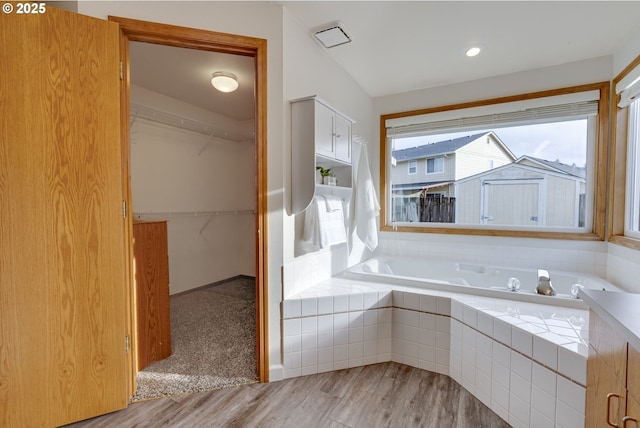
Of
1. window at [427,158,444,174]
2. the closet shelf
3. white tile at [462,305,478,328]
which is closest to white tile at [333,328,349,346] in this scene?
white tile at [462,305,478,328]

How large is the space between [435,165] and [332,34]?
1.77m

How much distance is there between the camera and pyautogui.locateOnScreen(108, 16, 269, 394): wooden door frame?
5.25 ft

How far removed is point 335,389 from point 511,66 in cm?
305

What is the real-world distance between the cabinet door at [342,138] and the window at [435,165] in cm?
122

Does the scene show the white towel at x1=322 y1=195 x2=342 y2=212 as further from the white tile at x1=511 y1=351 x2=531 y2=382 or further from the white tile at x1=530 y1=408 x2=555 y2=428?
the white tile at x1=530 y1=408 x2=555 y2=428

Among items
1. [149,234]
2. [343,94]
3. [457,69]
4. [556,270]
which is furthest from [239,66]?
[556,270]

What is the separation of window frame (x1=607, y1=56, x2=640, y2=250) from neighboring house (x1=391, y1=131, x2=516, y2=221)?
709mm

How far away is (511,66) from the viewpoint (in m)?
2.58

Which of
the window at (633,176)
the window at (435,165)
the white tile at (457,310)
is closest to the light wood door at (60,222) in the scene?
the white tile at (457,310)

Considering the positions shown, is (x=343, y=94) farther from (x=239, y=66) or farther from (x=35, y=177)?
(x=35, y=177)

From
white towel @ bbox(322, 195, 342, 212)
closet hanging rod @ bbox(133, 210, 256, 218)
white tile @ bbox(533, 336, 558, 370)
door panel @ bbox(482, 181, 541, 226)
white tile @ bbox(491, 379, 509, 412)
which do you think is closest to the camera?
white tile @ bbox(533, 336, 558, 370)

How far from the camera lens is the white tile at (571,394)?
4.08 ft

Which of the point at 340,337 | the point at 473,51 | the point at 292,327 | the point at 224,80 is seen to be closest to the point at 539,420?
the point at 340,337

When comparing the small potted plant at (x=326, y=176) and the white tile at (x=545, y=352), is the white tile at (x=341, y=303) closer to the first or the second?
the small potted plant at (x=326, y=176)
